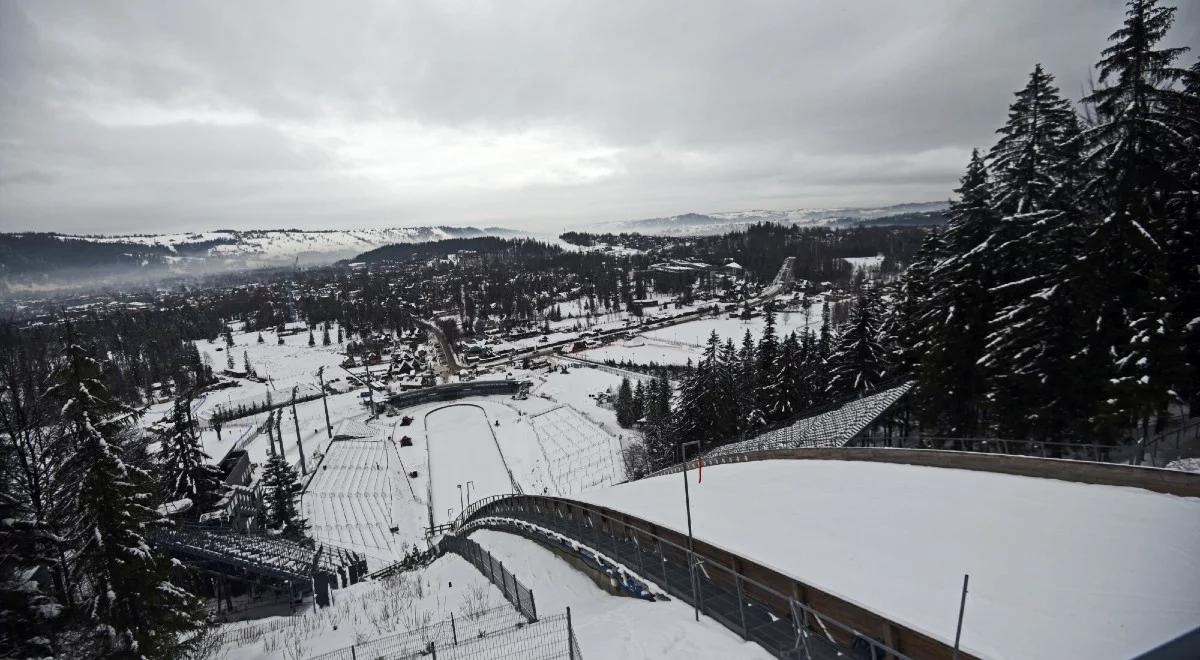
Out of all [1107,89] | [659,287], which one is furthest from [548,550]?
[659,287]

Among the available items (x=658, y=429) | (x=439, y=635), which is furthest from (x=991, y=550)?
(x=658, y=429)

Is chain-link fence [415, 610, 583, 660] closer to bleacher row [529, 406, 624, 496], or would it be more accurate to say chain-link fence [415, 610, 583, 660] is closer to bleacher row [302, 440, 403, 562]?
bleacher row [302, 440, 403, 562]

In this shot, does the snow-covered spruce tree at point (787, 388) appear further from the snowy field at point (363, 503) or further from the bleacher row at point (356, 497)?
the bleacher row at point (356, 497)

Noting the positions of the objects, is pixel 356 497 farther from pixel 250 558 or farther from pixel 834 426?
pixel 834 426

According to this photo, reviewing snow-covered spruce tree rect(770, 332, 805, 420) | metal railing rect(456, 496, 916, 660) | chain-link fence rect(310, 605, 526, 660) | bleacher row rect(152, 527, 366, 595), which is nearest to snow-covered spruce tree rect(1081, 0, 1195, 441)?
metal railing rect(456, 496, 916, 660)

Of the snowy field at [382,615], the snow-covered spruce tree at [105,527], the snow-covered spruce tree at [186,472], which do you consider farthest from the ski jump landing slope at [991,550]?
the snow-covered spruce tree at [186,472]

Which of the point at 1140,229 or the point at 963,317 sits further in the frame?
the point at 963,317
